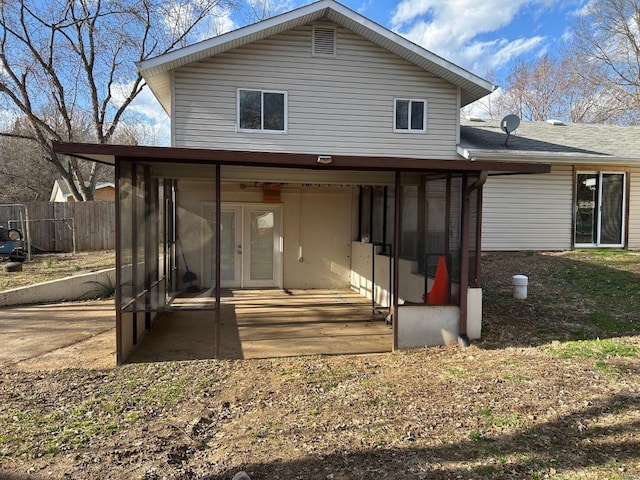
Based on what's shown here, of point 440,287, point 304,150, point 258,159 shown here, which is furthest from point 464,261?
point 304,150

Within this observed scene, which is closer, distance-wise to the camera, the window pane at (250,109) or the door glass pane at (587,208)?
the window pane at (250,109)

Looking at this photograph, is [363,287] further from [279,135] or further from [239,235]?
[279,135]

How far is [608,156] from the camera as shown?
1063 centimetres

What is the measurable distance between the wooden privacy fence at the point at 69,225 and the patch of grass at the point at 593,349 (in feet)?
48.5

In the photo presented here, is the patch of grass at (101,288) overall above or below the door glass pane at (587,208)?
below

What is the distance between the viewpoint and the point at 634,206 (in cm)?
1122

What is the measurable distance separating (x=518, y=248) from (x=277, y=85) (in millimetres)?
7274

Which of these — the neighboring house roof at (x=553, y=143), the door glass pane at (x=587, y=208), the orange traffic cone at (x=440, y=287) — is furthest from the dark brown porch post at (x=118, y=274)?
the door glass pane at (x=587, y=208)

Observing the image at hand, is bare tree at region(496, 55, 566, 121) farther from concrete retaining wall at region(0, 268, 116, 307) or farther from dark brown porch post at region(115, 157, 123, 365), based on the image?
dark brown porch post at region(115, 157, 123, 365)

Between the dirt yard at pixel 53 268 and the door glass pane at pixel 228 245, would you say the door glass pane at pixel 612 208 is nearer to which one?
the door glass pane at pixel 228 245

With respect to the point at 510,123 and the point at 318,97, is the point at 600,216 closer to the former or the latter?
the point at 510,123

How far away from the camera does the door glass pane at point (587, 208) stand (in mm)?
11109

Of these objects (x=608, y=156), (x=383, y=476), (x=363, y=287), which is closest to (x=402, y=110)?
(x=363, y=287)

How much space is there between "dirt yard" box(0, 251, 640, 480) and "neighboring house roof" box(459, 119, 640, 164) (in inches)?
218
